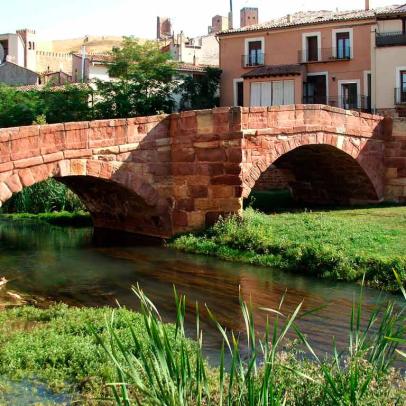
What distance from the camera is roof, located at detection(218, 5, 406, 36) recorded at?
34.8m

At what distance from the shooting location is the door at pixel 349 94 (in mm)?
34938

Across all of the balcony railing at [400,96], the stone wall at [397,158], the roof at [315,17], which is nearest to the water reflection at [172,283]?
the stone wall at [397,158]

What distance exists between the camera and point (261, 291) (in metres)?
11.0

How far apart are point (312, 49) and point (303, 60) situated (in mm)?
728

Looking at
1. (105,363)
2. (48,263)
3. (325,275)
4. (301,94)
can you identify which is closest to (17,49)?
(301,94)

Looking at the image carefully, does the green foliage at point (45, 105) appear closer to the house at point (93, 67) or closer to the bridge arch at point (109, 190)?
the house at point (93, 67)

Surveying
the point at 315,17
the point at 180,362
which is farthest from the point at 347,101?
the point at 180,362

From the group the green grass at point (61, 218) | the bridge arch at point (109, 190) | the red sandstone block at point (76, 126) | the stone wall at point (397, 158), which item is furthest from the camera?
the green grass at point (61, 218)

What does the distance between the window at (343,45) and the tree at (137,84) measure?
8053 mm

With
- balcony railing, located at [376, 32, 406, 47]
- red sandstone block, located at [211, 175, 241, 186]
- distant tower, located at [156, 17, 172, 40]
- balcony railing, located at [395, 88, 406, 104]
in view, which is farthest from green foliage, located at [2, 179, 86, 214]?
distant tower, located at [156, 17, 172, 40]

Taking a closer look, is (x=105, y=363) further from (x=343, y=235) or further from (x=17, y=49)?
(x=17, y=49)

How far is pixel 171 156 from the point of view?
50.7 feet

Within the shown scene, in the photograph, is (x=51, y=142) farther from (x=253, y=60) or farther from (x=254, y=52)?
(x=254, y=52)

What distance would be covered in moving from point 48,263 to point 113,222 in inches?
162
